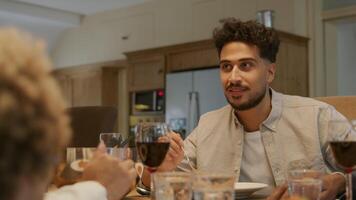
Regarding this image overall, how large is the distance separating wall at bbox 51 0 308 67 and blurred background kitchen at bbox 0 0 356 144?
1 cm

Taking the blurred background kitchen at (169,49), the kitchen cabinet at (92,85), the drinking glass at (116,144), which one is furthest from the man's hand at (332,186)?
the kitchen cabinet at (92,85)

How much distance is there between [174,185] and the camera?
92 centimetres

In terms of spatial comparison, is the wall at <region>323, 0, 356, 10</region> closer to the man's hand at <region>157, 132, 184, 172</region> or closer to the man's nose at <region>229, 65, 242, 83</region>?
the man's nose at <region>229, 65, 242, 83</region>

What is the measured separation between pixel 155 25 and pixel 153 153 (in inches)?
208

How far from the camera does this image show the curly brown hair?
38 centimetres

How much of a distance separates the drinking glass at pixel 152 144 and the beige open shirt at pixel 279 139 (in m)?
0.64

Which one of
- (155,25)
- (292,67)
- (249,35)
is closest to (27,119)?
(249,35)

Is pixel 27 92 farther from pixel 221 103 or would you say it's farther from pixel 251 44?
pixel 221 103

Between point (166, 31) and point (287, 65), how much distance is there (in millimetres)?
2035

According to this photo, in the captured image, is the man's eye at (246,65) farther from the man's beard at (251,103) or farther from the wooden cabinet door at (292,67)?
the wooden cabinet door at (292,67)

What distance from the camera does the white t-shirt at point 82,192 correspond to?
745 mm

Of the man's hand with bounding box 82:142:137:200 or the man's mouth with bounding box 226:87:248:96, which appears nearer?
the man's hand with bounding box 82:142:137:200

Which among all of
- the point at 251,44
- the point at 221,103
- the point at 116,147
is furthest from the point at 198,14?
the point at 116,147

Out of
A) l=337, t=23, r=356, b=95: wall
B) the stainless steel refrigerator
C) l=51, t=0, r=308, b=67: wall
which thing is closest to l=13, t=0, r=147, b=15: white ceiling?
l=51, t=0, r=308, b=67: wall
